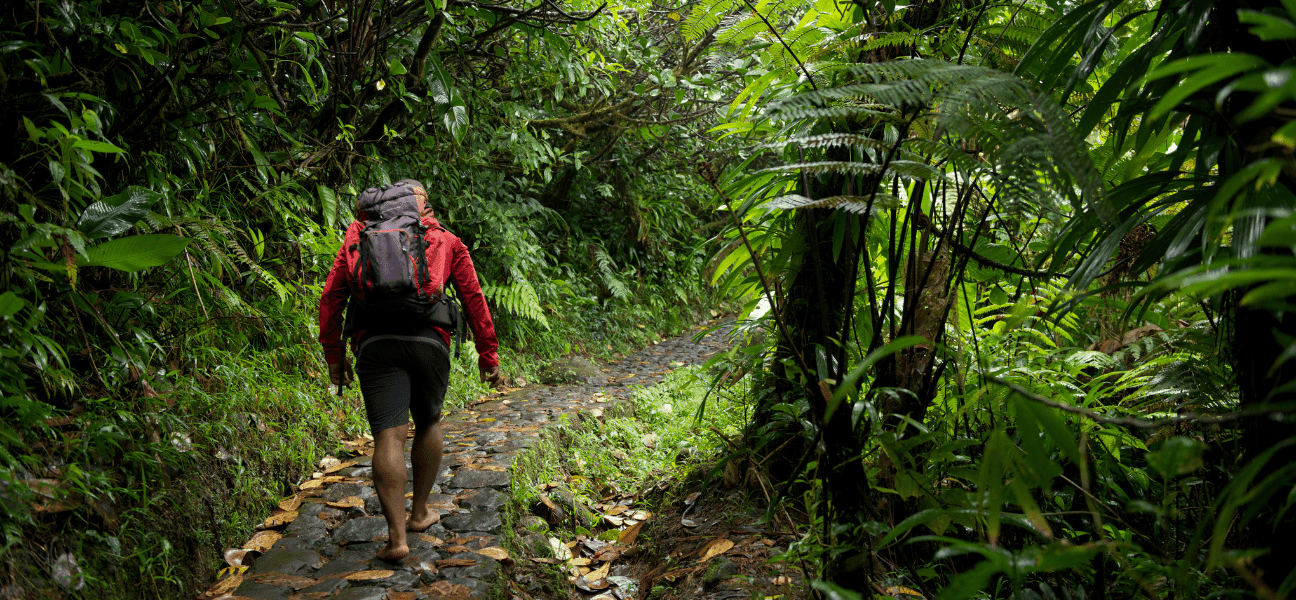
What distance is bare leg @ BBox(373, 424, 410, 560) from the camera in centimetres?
322

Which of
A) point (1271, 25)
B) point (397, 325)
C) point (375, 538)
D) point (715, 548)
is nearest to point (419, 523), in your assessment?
point (375, 538)

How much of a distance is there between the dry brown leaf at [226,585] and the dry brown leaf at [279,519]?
0.50 metres

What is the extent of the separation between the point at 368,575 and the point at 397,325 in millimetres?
1182

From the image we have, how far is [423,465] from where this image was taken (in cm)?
359

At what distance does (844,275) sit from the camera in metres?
2.46

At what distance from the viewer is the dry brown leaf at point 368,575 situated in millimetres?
3109

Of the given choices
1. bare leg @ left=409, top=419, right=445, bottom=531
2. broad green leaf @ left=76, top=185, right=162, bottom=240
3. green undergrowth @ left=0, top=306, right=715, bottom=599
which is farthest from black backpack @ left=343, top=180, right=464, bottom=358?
green undergrowth @ left=0, top=306, right=715, bottom=599

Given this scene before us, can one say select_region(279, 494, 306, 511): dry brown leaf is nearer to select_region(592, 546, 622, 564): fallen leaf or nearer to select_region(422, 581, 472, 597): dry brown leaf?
select_region(422, 581, 472, 597): dry brown leaf

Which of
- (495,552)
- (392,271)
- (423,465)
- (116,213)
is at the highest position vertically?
(116,213)

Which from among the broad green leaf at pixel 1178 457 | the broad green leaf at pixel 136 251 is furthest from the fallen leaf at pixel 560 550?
the broad green leaf at pixel 1178 457

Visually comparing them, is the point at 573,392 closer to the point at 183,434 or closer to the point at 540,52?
the point at 540,52

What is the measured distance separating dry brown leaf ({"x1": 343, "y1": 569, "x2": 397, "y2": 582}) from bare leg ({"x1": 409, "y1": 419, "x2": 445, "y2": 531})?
0.46 meters

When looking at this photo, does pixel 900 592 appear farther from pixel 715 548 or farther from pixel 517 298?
pixel 517 298

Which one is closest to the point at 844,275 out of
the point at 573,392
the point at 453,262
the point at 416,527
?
the point at 453,262
